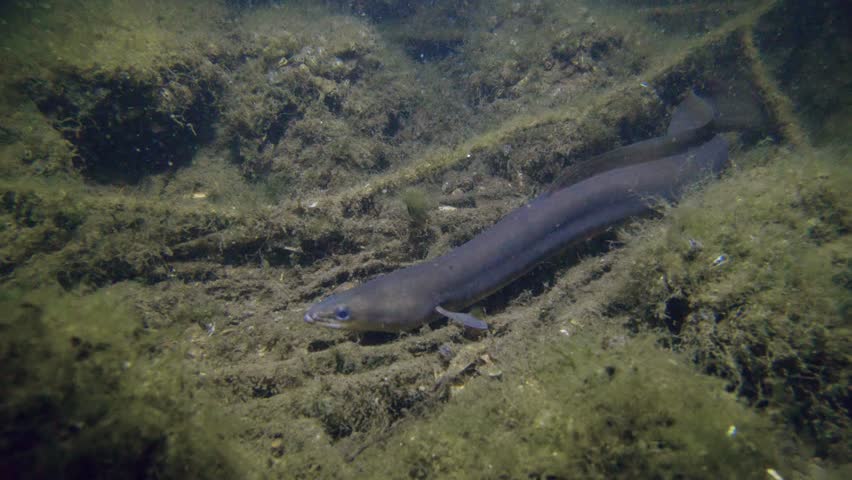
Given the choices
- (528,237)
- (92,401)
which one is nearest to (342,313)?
(92,401)

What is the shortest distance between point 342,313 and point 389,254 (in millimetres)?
1341

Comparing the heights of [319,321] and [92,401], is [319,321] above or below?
below

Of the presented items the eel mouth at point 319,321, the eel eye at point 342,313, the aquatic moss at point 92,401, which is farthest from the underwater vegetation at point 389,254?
the eel eye at point 342,313

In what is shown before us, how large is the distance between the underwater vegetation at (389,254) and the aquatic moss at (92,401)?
0.04ft

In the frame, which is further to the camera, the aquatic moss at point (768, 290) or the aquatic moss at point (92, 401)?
the aquatic moss at point (768, 290)

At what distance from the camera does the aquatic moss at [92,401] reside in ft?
5.30

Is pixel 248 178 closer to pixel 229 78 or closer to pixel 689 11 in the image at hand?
pixel 229 78

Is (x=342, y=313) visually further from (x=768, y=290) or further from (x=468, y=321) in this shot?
(x=768, y=290)

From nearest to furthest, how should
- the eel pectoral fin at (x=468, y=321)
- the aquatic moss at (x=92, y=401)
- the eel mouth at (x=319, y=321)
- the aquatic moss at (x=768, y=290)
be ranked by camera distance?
1. the aquatic moss at (x=92, y=401)
2. the aquatic moss at (x=768, y=290)
3. the eel pectoral fin at (x=468, y=321)
4. the eel mouth at (x=319, y=321)

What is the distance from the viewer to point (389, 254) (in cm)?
487

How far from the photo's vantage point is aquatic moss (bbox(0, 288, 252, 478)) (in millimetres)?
1616

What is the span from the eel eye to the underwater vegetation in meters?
0.28

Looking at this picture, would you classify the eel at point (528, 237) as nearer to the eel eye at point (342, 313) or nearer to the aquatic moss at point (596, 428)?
the eel eye at point (342, 313)

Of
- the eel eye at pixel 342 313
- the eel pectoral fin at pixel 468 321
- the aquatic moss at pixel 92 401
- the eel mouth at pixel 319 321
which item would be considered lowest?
the eel mouth at pixel 319 321
